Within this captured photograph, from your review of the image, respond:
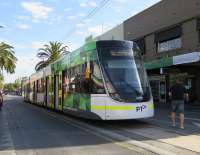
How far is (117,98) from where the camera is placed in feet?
45.5

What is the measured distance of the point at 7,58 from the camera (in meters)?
54.0

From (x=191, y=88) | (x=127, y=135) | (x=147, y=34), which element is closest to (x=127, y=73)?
Result: (x=127, y=135)

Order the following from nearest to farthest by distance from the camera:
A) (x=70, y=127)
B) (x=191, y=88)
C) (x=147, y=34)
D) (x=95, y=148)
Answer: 1. (x=95, y=148)
2. (x=70, y=127)
3. (x=191, y=88)
4. (x=147, y=34)

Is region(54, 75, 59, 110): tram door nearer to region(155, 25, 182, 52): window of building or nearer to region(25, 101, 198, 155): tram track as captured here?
region(25, 101, 198, 155): tram track

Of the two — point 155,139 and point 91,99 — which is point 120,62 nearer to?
point 91,99

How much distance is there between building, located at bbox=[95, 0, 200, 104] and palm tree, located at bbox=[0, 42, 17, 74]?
801 inches

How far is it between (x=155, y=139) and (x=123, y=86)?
3.21m

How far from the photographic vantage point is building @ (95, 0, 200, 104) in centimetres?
2977

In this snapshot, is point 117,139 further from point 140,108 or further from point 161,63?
point 161,63

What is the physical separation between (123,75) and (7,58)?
4208 centimetres

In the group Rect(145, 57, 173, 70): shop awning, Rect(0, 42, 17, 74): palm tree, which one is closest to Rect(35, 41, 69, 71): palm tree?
Rect(0, 42, 17, 74): palm tree

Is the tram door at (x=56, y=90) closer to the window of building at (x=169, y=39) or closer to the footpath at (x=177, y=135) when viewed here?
the footpath at (x=177, y=135)

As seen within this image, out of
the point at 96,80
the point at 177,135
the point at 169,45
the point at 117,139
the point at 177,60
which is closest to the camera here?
the point at 117,139

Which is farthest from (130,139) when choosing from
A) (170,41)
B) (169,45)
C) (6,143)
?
(169,45)
